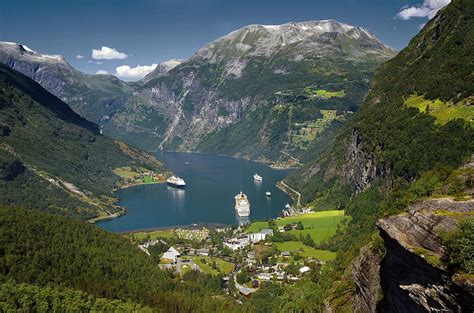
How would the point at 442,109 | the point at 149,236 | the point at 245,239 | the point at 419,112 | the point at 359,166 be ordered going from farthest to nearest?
the point at 359,166, the point at 149,236, the point at 245,239, the point at 419,112, the point at 442,109

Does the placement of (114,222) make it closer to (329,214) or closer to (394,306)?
(329,214)

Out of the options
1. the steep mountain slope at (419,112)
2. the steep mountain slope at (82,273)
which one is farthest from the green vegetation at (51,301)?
the steep mountain slope at (419,112)

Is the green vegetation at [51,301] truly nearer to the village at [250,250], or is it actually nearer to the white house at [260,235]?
the village at [250,250]

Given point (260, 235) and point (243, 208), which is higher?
point (260, 235)

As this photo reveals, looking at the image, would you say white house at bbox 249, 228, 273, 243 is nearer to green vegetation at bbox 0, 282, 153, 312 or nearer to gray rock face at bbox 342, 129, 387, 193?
gray rock face at bbox 342, 129, 387, 193

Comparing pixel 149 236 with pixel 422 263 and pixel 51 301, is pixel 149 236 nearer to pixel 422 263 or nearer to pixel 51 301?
pixel 51 301

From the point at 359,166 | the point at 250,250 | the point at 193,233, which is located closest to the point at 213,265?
the point at 250,250

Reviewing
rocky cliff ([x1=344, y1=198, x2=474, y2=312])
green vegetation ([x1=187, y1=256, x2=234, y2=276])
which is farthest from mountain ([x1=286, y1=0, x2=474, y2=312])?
green vegetation ([x1=187, y1=256, x2=234, y2=276])
